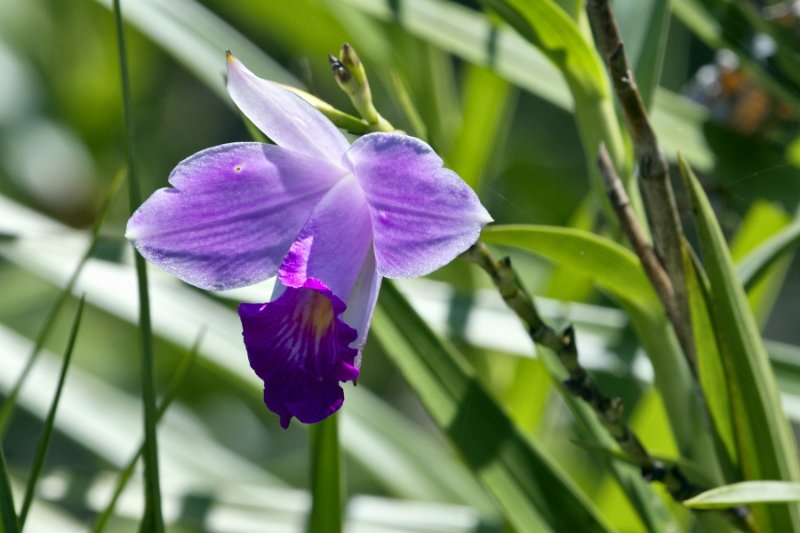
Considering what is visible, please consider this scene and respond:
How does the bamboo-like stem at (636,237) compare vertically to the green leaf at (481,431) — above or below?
above

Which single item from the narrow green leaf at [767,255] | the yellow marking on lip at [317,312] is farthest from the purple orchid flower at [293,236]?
the narrow green leaf at [767,255]

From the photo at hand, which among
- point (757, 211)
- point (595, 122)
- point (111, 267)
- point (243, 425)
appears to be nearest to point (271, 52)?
point (243, 425)

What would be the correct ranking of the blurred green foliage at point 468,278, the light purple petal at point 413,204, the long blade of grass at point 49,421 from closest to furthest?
the light purple petal at point 413,204
the long blade of grass at point 49,421
the blurred green foliage at point 468,278

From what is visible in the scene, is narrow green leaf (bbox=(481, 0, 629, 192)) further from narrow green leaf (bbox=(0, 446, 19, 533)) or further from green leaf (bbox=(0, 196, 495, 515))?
green leaf (bbox=(0, 196, 495, 515))

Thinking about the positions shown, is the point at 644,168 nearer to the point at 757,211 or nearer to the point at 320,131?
the point at 320,131

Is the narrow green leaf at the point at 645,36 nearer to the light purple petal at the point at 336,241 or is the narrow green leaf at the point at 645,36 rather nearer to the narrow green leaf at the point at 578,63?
the narrow green leaf at the point at 578,63

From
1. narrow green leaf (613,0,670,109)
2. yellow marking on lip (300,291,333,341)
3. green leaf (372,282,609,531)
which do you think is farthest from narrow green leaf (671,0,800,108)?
yellow marking on lip (300,291,333,341)
